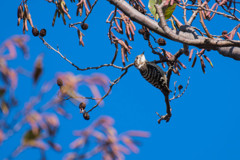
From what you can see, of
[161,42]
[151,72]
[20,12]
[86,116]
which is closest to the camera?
[86,116]

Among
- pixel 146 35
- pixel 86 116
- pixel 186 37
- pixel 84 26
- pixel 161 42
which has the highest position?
pixel 84 26

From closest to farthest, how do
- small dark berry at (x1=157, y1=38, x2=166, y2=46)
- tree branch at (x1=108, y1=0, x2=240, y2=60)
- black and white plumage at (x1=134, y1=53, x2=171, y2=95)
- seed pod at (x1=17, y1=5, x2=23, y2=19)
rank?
1. tree branch at (x1=108, y1=0, x2=240, y2=60)
2. seed pod at (x1=17, y1=5, x2=23, y2=19)
3. small dark berry at (x1=157, y1=38, x2=166, y2=46)
4. black and white plumage at (x1=134, y1=53, x2=171, y2=95)

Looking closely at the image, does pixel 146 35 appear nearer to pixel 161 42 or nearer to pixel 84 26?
pixel 161 42

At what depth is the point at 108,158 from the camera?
64.6 inches

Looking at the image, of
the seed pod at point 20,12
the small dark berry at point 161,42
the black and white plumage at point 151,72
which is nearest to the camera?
the seed pod at point 20,12

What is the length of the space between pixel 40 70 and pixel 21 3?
8.29ft

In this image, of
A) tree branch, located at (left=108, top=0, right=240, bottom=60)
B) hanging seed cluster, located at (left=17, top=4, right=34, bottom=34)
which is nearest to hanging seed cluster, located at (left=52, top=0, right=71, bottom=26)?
hanging seed cluster, located at (left=17, top=4, right=34, bottom=34)

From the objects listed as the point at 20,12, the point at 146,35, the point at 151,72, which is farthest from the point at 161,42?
the point at 20,12

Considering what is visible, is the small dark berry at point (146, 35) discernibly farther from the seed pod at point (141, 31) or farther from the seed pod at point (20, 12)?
the seed pod at point (20, 12)

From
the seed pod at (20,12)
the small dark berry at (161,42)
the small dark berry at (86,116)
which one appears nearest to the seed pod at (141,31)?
the small dark berry at (161,42)

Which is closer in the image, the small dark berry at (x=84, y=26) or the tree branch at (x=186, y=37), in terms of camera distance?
the tree branch at (x=186, y=37)

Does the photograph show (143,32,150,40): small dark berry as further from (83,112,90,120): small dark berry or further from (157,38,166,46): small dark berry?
(83,112,90,120): small dark berry

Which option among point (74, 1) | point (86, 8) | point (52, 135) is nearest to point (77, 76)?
point (52, 135)

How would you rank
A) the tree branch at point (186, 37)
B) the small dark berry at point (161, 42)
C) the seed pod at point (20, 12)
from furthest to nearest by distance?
the small dark berry at point (161, 42)
the seed pod at point (20, 12)
the tree branch at point (186, 37)
